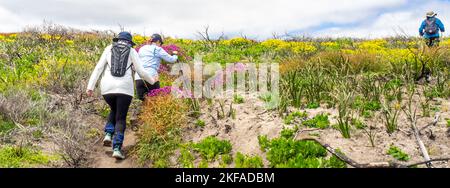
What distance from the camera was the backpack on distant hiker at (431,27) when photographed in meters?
14.5

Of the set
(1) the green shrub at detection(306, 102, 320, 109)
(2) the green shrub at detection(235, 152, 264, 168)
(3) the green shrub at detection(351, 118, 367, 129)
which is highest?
(1) the green shrub at detection(306, 102, 320, 109)

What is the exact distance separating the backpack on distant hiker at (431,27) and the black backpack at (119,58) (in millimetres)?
11639

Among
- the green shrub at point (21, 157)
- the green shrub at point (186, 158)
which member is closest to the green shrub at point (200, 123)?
the green shrub at point (186, 158)

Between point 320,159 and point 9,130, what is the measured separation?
216 inches

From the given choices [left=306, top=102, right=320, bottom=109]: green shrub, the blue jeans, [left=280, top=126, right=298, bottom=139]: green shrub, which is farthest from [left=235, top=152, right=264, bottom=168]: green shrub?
[left=306, top=102, right=320, bottom=109]: green shrub

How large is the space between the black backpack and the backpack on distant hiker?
38.2 ft

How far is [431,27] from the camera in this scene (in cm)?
1455

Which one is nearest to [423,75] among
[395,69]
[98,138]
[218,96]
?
[395,69]

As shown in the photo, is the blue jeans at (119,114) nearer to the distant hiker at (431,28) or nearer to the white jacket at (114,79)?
the white jacket at (114,79)

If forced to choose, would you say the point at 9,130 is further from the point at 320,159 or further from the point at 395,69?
the point at 395,69

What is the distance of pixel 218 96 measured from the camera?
926 centimetres

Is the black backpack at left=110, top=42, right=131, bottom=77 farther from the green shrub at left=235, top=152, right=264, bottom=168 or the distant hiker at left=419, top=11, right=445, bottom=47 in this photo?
Result: the distant hiker at left=419, top=11, right=445, bottom=47

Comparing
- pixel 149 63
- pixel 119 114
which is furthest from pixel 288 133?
pixel 149 63

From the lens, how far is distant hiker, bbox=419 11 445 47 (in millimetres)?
14562
